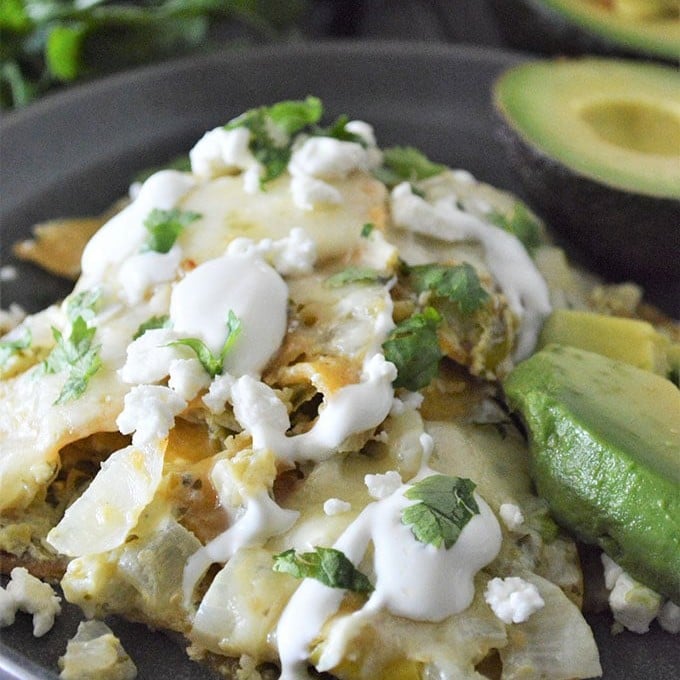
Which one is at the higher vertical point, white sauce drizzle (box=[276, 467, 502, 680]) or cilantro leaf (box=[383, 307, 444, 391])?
cilantro leaf (box=[383, 307, 444, 391])

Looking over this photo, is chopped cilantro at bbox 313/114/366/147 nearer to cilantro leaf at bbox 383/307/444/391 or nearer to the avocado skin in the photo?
the avocado skin

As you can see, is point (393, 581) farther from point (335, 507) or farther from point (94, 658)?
point (94, 658)

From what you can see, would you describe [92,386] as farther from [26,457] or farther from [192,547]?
[192,547]

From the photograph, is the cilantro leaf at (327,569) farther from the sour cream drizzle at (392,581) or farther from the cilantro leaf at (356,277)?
the cilantro leaf at (356,277)

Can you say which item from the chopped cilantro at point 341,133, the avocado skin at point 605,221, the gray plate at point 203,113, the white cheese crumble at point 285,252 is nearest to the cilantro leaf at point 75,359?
the white cheese crumble at point 285,252

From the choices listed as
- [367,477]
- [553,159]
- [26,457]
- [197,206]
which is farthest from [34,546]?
[553,159]

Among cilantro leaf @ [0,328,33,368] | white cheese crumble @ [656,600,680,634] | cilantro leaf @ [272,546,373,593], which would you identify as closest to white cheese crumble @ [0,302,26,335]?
cilantro leaf @ [0,328,33,368]
